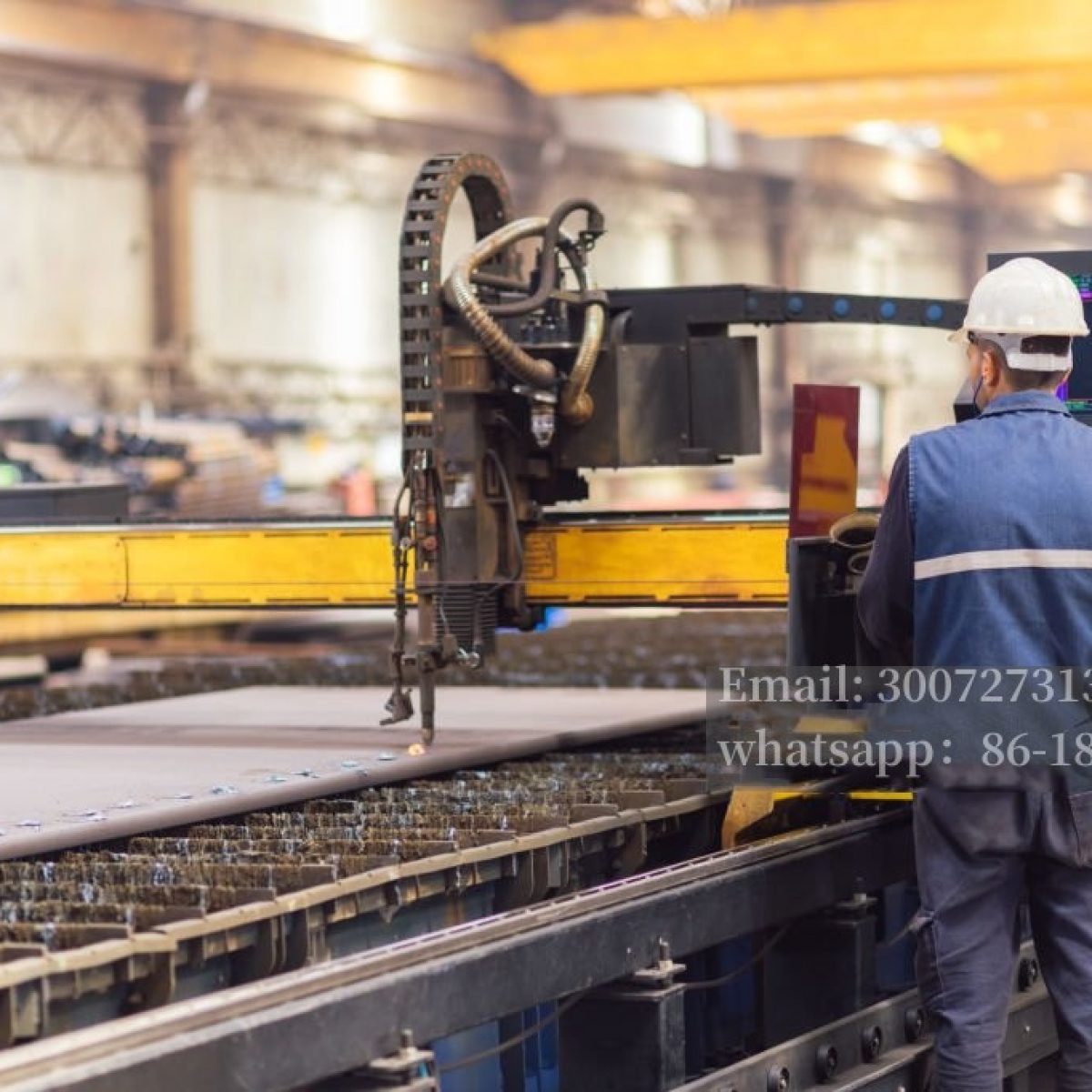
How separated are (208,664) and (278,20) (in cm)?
1825

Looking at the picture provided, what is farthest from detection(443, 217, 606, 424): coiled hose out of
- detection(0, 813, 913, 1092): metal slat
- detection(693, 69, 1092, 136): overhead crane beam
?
detection(693, 69, 1092, 136): overhead crane beam

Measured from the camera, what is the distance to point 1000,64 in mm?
26094

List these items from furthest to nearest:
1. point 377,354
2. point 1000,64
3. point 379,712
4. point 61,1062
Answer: point 377,354, point 1000,64, point 379,712, point 61,1062

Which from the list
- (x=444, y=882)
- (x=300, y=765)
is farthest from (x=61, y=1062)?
(x=300, y=765)

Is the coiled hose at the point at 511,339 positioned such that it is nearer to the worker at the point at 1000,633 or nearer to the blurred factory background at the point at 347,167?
the worker at the point at 1000,633

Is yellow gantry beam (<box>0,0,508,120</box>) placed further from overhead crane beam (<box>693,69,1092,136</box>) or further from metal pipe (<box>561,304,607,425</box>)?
metal pipe (<box>561,304,607,425</box>)

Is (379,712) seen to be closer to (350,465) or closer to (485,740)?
(485,740)

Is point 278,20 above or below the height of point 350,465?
above

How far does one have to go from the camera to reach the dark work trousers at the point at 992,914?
4203mm

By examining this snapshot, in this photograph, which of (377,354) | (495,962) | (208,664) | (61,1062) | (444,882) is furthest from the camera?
(377,354)

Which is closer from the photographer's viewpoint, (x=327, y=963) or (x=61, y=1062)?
(x=61, y=1062)

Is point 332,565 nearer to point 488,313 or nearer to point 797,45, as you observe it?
point 488,313

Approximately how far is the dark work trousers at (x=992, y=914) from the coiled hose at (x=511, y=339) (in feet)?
6.42

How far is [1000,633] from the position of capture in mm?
4219
